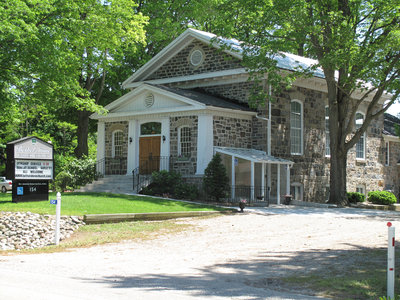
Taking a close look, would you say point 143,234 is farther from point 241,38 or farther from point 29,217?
point 241,38

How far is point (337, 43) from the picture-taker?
22422 millimetres

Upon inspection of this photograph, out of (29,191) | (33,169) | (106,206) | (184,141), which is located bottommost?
(106,206)

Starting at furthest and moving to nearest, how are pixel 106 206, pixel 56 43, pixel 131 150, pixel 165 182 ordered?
pixel 131 150, pixel 165 182, pixel 56 43, pixel 106 206

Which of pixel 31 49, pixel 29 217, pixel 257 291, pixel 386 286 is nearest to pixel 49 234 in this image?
→ pixel 29 217

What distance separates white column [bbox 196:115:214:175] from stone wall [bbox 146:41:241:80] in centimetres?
359

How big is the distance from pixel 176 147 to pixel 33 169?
8.95 meters

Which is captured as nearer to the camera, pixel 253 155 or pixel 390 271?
pixel 390 271

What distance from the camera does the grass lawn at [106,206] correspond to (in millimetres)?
16536

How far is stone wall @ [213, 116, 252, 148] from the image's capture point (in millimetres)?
25094

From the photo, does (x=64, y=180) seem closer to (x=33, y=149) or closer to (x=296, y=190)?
(x=33, y=149)

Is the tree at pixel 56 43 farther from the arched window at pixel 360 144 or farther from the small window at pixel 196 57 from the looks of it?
the arched window at pixel 360 144

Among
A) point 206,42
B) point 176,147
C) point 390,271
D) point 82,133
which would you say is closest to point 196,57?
point 206,42

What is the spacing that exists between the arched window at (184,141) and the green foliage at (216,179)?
244cm

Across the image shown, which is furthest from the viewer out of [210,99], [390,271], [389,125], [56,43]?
[389,125]
